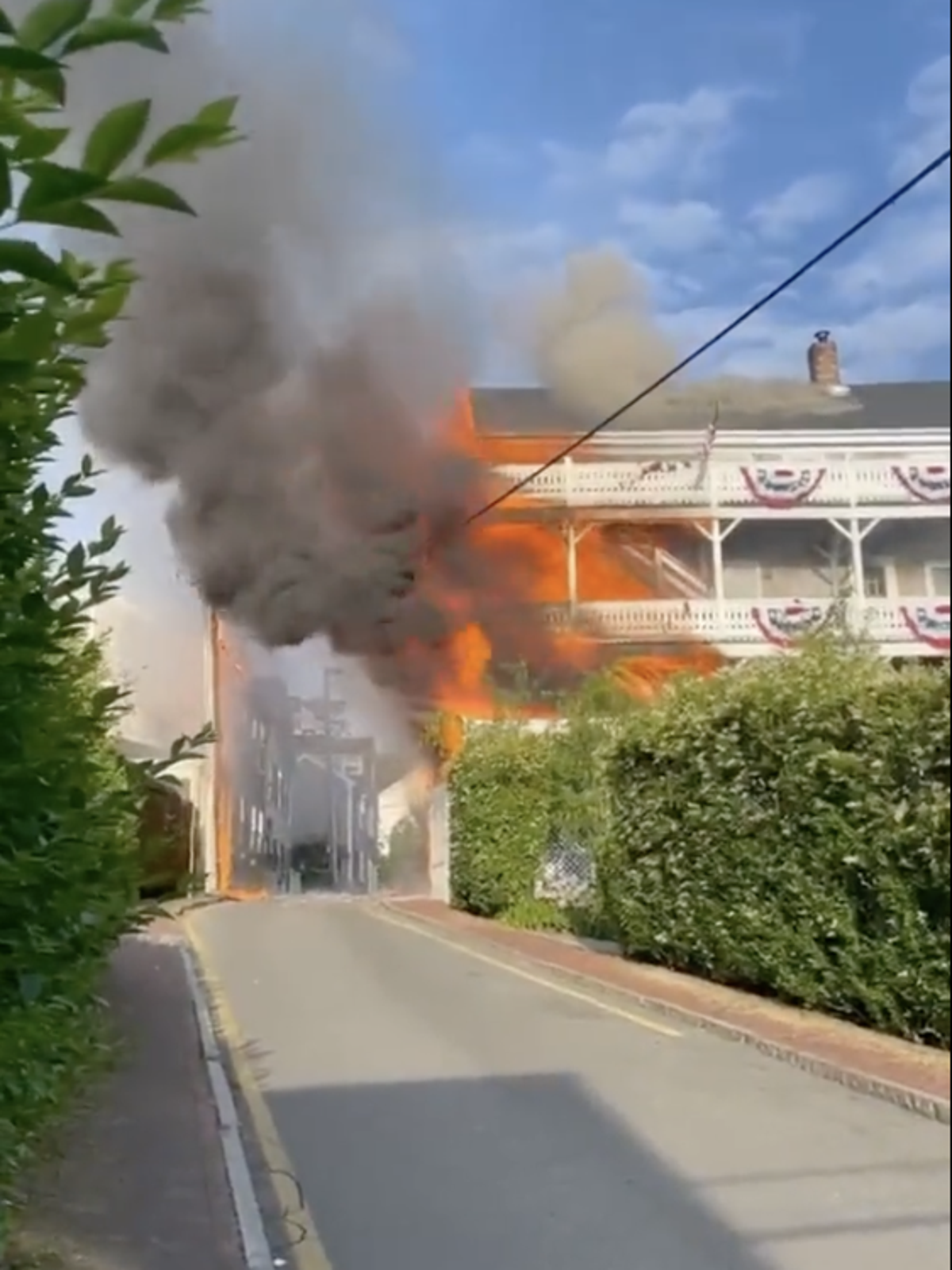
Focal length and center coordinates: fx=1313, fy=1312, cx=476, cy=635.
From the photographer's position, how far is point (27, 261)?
0.60 m

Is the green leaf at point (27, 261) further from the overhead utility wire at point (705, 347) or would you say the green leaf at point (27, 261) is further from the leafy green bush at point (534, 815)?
the leafy green bush at point (534, 815)

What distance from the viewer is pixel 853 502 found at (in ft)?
3.40

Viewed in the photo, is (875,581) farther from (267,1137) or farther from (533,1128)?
(267,1137)

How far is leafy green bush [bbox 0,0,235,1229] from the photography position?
572mm

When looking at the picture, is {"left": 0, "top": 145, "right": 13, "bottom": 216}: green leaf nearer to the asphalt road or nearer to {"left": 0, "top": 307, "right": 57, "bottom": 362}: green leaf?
{"left": 0, "top": 307, "right": 57, "bottom": 362}: green leaf

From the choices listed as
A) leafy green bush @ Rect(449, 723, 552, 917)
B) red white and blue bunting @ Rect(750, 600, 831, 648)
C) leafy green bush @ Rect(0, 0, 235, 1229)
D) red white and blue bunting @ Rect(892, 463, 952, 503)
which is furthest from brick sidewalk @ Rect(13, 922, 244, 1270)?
red white and blue bunting @ Rect(892, 463, 952, 503)

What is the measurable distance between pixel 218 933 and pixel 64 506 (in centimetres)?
177

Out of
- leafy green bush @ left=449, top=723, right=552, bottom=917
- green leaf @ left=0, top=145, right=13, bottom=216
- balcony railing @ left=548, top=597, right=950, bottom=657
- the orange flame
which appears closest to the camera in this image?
green leaf @ left=0, top=145, right=13, bottom=216

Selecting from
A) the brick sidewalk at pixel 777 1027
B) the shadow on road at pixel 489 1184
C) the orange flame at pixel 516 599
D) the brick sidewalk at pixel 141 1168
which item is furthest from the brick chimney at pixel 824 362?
the brick sidewalk at pixel 141 1168

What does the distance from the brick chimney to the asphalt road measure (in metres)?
0.53

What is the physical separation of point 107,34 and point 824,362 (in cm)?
62

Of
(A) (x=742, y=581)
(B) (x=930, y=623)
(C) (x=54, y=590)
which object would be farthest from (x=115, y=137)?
(C) (x=54, y=590)

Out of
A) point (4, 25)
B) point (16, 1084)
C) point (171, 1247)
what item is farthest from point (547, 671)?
point (171, 1247)

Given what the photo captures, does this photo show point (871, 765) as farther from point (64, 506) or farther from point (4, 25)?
point (64, 506)
